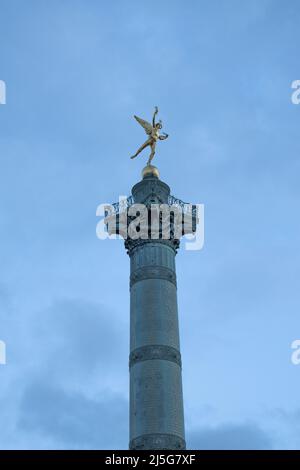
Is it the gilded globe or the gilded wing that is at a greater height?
the gilded wing

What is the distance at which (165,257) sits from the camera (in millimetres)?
49094

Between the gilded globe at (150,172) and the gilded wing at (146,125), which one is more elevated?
the gilded wing at (146,125)

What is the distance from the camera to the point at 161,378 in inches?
1742

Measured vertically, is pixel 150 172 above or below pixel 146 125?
below

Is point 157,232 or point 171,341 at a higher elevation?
point 157,232
